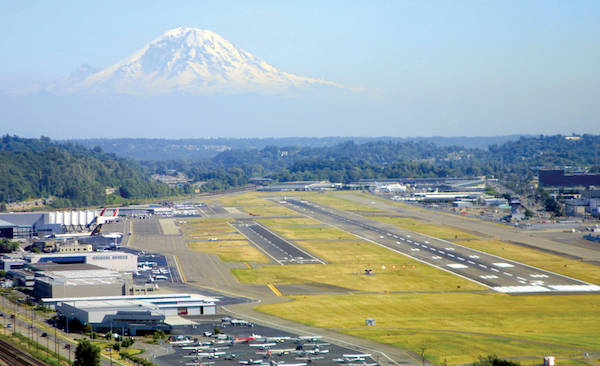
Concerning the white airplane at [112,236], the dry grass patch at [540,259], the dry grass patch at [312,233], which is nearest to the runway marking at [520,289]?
the dry grass patch at [540,259]

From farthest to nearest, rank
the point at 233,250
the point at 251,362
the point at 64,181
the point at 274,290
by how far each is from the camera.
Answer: the point at 64,181
the point at 233,250
the point at 274,290
the point at 251,362

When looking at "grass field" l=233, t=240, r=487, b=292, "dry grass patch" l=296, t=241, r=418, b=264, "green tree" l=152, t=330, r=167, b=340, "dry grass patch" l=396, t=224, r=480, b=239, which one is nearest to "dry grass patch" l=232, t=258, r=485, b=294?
"grass field" l=233, t=240, r=487, b=292

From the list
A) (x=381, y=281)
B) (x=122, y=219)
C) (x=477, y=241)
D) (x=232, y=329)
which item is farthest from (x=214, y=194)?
(x=232, y=329)

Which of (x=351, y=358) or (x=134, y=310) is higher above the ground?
(x=134, y=310)

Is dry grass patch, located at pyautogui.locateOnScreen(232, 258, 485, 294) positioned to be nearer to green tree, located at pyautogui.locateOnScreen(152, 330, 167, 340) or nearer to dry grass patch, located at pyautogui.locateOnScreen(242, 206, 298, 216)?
green tree, located at pyautogui.locateOnScreen(152, 330, 167, 340)

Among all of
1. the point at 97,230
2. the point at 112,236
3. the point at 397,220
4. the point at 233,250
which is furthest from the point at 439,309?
the point at 97,230

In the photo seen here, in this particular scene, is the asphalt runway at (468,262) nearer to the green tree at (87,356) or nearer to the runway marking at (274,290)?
the runway marking at (274,290)

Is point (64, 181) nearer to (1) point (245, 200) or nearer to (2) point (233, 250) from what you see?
(1) point (245, 200)
